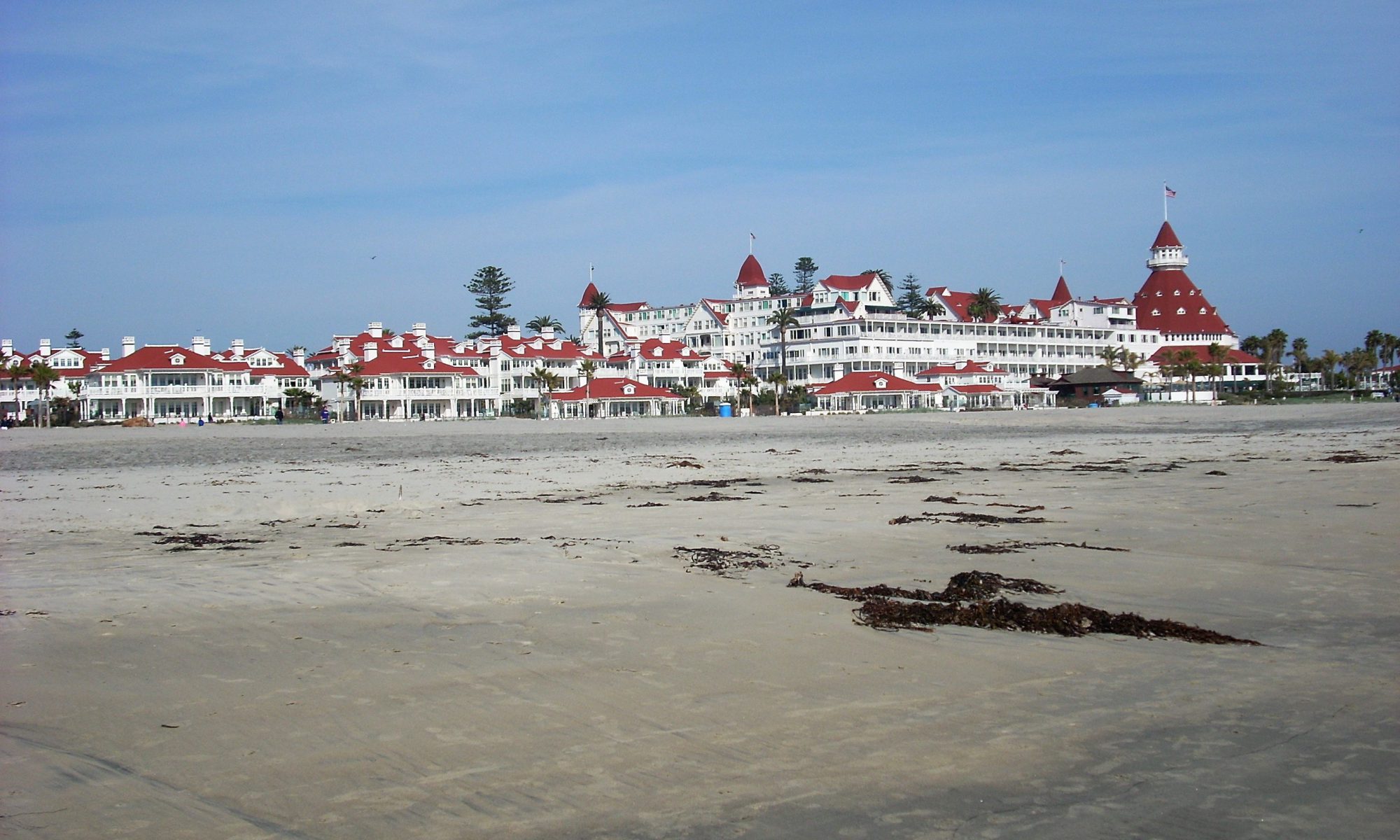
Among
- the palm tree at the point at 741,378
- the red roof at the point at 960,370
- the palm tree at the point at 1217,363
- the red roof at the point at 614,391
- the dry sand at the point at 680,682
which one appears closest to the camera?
the dry sand at the point at 680,682

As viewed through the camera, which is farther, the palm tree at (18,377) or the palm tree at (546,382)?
the palm tree at (546,382)

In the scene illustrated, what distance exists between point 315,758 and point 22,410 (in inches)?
3814

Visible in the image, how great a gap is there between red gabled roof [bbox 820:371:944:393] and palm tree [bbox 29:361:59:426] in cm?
6620

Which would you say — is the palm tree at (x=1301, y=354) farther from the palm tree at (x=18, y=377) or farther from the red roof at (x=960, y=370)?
the palm tree at (x=18, y=377)

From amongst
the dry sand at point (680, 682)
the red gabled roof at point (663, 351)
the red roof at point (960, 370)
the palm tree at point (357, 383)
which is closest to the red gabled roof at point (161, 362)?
the palm tree at point (357, 383)

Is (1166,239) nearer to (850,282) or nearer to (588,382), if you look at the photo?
(850,282)

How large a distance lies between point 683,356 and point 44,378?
59.5 meters

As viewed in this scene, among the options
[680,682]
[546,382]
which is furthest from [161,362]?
[680,682]

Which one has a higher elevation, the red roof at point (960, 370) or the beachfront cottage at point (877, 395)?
the red roof at point (960, 370)

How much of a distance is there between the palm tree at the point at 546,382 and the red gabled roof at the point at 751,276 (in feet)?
142

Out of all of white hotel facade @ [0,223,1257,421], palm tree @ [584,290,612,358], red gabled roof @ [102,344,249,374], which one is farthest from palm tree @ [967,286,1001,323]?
red gabled roof @ [102,344,249,374]

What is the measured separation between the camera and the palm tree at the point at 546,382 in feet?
311

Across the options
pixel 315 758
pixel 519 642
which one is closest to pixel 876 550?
pixel 519 642

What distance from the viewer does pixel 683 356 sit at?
4414 inches
